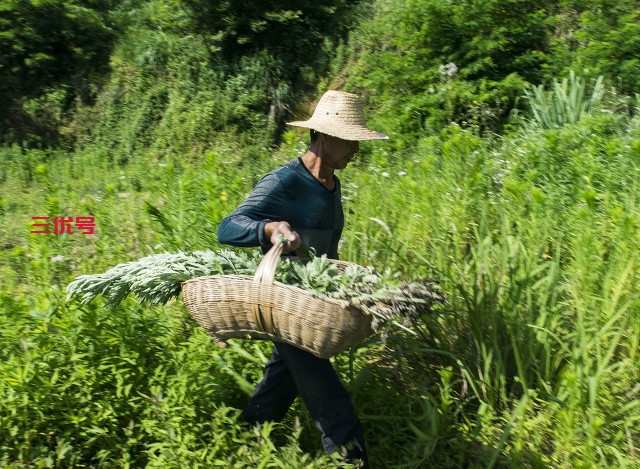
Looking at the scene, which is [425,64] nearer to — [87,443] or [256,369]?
[256,369]

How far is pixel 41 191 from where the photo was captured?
796 cm

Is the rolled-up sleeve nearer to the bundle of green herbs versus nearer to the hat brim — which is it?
the bundle of green herbs

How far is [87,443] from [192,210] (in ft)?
6.41

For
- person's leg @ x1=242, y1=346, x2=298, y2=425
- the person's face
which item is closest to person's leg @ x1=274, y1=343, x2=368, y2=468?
person's leg @ x1=242, y1=346, x2=298, y2=425

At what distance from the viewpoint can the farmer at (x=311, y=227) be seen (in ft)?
9.05

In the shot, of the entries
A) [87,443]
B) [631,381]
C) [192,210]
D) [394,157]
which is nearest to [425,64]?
[394,157]

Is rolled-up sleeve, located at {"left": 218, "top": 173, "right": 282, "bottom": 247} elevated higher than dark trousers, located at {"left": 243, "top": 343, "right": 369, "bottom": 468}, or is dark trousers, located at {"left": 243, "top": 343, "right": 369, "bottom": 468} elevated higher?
rolled-up sleeve, located at {"left": 218, "top": 173, "right": 282, "bottom": 247}

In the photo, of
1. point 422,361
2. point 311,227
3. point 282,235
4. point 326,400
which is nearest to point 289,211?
point 311,227

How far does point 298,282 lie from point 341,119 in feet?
2.62

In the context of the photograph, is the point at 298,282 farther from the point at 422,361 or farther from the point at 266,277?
the point at 422,361

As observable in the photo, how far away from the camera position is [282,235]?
2572 millimetres

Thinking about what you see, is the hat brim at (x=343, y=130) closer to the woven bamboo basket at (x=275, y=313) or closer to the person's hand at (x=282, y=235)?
the person's hand at (x=282, y=235)

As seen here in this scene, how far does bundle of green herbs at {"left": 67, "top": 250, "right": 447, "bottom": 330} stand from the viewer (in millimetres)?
2492

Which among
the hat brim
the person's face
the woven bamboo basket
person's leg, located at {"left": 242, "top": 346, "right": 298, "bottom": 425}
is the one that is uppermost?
the hat brim
